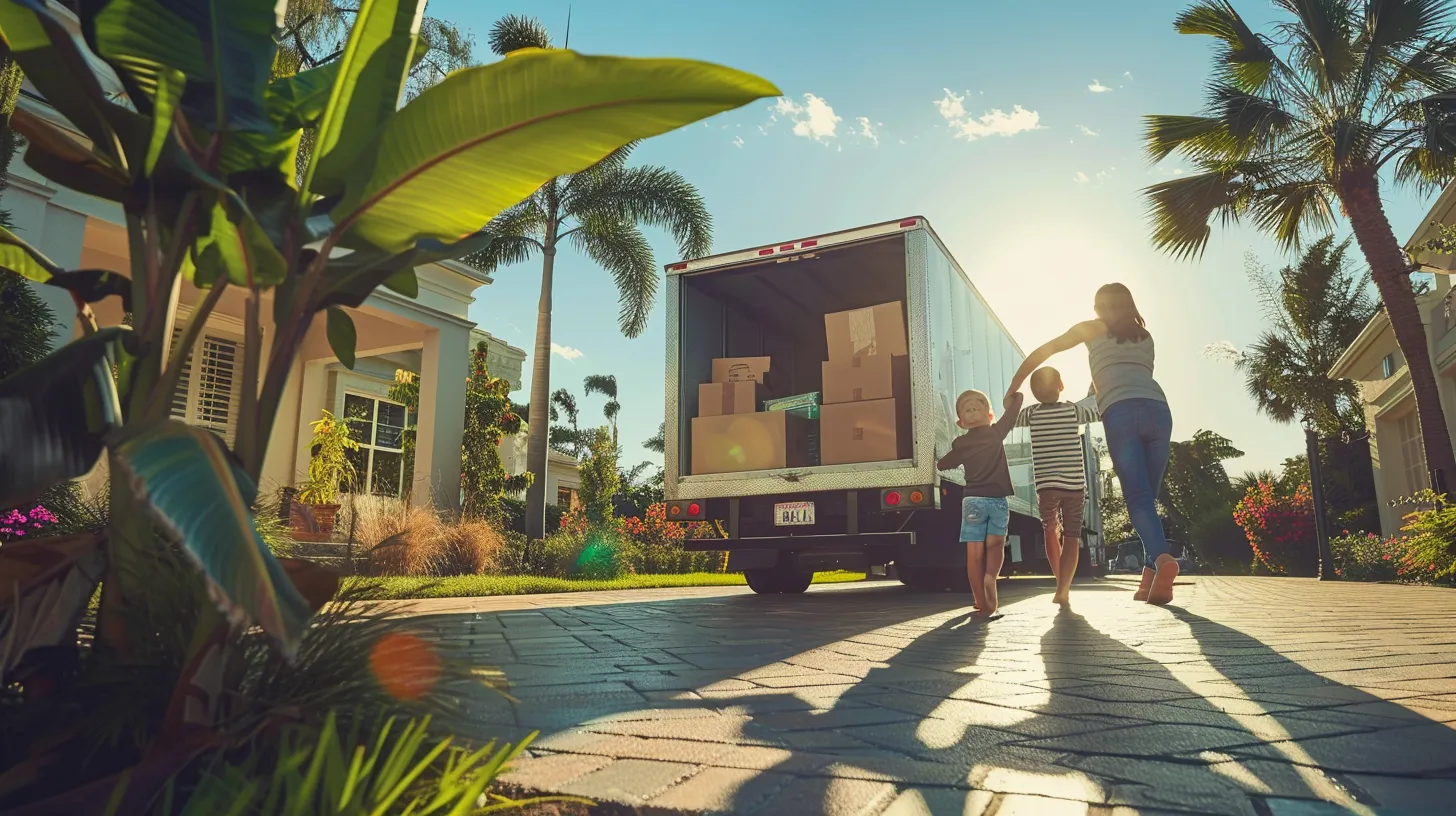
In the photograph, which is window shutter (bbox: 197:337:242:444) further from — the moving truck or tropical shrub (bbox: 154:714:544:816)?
tropical shrub (bbox: 154:714:544:816)

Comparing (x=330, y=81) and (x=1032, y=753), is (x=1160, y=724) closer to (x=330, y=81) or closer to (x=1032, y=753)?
(x=1032, y=753)

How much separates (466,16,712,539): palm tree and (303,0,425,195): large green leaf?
15.7 metres

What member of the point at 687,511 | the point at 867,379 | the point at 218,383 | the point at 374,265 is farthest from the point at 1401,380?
the point at 218,383

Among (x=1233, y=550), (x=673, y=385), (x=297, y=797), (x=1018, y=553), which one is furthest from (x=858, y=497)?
(x=1233, y=550)

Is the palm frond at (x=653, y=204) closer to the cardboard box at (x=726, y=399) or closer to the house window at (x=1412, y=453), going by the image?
the cardboard box at (x=726, y=399)

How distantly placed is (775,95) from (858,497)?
20.1 ft

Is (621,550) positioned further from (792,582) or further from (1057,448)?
(1057,448)

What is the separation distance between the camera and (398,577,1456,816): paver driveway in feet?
5.77

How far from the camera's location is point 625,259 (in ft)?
60.7

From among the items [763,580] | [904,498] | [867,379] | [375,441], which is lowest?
[763,580]

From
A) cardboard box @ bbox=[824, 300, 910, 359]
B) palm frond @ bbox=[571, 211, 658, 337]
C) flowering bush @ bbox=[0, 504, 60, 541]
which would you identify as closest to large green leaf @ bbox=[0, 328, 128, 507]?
flowering bush @ bbox=[0, 504, 60, 541]

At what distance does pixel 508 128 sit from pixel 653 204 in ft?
54.7

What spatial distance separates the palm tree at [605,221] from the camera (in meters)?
17.5

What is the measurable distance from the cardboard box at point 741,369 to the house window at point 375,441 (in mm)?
9930
